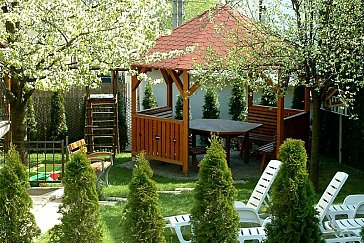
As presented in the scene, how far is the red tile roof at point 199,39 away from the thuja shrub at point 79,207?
738 centimetres

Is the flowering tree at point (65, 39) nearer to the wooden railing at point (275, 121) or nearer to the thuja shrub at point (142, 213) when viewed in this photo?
the wooden railing at point (275, 121)

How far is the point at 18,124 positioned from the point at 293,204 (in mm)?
7850

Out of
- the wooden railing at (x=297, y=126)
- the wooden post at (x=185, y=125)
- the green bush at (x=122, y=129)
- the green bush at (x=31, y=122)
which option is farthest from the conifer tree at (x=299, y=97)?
the green bush at (x=31, y=122)

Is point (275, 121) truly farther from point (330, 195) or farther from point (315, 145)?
point (330, 195)

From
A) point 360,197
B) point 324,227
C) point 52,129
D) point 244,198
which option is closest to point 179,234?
point 324,227

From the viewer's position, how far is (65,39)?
42.0 feet

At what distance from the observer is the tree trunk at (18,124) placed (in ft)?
45.7

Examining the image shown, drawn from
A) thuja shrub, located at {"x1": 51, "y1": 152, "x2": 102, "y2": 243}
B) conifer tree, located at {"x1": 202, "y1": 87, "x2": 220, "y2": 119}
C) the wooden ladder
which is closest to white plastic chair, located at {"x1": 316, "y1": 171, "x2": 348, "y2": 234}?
thuja shrub, located at {"x1": 51, "y1": 152, "x2": 102, "y2": 243}

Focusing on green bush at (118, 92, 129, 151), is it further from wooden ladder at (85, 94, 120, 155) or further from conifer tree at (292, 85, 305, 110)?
conifer tree at (292, 85, 305, 110)

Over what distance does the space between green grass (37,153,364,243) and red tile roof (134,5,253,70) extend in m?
2.55

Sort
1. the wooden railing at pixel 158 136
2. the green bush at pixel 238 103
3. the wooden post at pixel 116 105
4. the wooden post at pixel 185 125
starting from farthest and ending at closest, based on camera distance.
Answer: the green bush at pixel 238 103, the wooden post at pixel 116 105, the wooden railing at pixel 158 136, the wooden post at pixel 185 125

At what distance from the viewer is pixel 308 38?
12.7 metres

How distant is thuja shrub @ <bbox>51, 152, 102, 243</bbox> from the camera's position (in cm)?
772

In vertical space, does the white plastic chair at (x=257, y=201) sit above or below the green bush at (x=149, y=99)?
below
